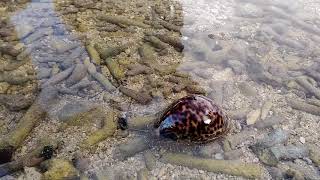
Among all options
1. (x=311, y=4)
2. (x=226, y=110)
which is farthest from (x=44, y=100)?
(x=311, y=4)

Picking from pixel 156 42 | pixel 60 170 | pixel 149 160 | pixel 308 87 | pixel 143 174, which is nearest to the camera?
pixel 60 170

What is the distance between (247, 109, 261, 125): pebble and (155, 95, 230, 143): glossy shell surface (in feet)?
1.48

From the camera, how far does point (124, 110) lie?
12.6ft

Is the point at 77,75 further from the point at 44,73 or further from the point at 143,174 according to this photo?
the point at 143,174

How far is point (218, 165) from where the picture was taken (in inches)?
128

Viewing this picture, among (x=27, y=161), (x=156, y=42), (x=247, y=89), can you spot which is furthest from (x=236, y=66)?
(x=27, y=161)

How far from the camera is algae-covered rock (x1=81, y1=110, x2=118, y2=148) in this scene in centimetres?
339

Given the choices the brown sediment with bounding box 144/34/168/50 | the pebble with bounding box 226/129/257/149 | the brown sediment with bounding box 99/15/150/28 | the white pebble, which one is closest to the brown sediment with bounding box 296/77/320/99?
the white pebble

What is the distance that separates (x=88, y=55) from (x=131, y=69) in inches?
25.7

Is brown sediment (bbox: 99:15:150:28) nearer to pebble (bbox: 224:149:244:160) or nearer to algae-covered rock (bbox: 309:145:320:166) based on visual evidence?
pebble (bbox: 224:149:244:160)

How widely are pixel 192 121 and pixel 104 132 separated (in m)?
0.83

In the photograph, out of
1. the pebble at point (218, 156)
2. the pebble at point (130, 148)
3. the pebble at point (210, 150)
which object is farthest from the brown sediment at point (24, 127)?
the pebble at point (218, 156)

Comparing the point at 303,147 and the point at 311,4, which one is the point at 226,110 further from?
the point at 311,4

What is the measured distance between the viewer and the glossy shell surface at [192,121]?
3.35m
